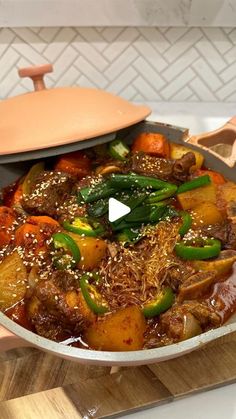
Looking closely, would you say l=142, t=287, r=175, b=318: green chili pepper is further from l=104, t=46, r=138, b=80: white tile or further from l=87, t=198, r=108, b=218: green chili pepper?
l=104, t=46, r=138, b=80: white tile

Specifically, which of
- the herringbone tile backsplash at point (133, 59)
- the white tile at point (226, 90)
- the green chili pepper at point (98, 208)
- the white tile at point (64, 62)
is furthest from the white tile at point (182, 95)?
the green chili pepper at point (98, 208)

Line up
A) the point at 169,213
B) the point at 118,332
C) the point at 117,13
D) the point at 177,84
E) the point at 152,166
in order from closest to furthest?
1. the point at 118,332
2. the point at 169,213
3. the point at 152,166
4. the point at 117,13
5. the point at 177,84

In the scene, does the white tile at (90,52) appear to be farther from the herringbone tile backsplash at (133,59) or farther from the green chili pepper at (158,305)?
the green chili pepper at (158,305)

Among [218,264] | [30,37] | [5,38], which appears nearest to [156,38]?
[30,37]

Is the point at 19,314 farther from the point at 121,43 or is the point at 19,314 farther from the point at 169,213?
the point at 121,43

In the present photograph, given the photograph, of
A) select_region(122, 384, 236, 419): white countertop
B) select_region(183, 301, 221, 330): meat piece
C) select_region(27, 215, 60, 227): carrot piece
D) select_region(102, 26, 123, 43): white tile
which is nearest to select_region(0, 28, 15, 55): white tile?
select_region(102, 26, 123, 43): white tile

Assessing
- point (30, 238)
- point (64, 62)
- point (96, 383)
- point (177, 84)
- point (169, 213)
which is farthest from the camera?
point (177, 84)

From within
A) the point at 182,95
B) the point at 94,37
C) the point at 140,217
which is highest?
the point at 94,37
